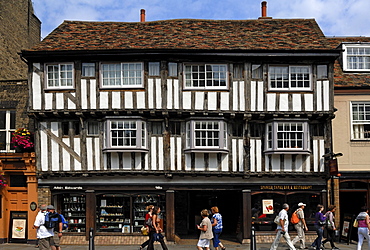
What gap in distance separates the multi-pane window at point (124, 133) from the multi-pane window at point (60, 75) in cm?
240

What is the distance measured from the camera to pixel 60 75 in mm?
17703

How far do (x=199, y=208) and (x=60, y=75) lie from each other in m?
8.58

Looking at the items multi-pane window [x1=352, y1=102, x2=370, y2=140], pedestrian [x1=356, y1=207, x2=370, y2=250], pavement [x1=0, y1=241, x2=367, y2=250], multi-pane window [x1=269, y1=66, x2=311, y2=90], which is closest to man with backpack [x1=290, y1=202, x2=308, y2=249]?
pavement [x1=0, y1=241, x2=367, y2=250]

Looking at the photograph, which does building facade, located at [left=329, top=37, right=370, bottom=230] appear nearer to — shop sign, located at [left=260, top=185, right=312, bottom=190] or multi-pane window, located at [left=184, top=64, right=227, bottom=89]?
shop sign, located at [left=260, top=185, right=312, bottom=190]

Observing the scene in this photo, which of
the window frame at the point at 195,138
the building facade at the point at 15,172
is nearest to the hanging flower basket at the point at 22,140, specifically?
the building facade at the point at 15,172

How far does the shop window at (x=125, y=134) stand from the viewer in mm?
17203

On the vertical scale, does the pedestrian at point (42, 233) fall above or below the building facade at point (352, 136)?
below

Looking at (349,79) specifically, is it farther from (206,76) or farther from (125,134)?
(125,134)

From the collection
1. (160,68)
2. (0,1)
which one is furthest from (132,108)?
(0,1)

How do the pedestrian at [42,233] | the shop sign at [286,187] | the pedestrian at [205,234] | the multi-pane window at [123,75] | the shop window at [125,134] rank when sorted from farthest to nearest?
the shop sign at [286,187]
the multi-pane window at [123,75]
the shop window at [125,134]
the pedestrian at [205,234]
the pedestrian at [42,233]

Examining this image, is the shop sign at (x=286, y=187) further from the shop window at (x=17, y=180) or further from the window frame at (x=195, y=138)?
the shop window at (x=17, y=180)

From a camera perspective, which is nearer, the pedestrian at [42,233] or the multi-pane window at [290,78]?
the pedestrian at [42,233]

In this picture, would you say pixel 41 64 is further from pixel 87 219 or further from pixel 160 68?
pixel 87 219

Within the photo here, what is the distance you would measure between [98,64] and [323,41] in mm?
9111
